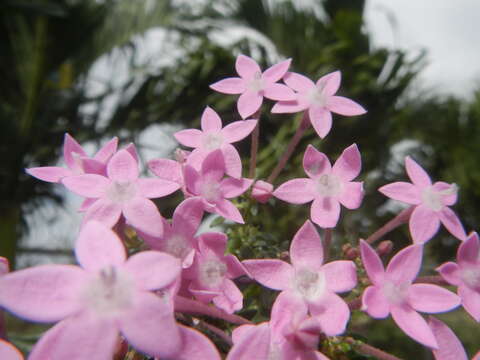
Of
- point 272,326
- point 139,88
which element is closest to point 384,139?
point 139,88

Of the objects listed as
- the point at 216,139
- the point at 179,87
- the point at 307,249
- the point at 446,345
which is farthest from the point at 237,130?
the point at 179,87

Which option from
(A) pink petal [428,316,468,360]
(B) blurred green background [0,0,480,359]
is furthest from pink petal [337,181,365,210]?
(B) blurred green background [0,0,480,359]

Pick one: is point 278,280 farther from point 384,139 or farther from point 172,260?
point 384,139

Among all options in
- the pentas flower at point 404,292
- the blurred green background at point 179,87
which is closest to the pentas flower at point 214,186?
the pentas flower at point 404,292

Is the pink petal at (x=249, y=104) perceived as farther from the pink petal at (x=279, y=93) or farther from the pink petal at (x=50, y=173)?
the pink petal at (x=50, y=173)

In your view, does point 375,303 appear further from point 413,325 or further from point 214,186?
point 214,186
